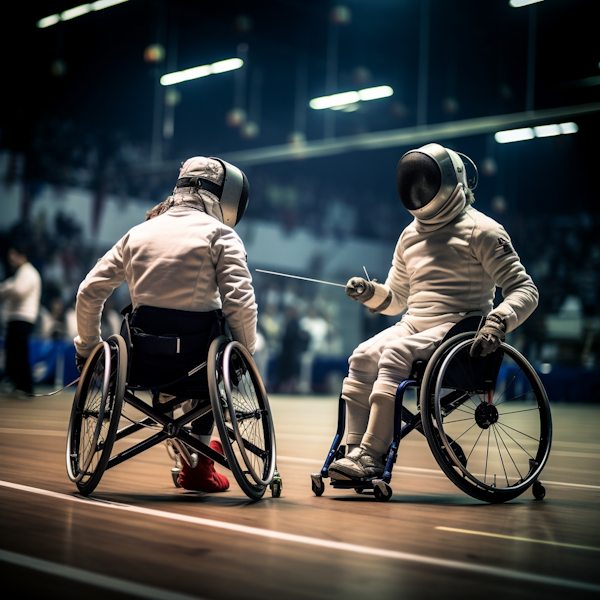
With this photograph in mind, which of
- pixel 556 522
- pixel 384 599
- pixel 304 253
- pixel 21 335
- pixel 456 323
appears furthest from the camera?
pixel 304 253

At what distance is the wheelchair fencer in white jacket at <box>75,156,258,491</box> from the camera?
119 inches

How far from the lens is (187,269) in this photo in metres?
3.02

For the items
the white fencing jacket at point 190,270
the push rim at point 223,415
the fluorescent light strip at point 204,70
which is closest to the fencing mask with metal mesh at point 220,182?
the white fencing jacket at point 190,270

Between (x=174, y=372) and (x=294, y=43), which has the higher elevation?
(x=294, y=43)

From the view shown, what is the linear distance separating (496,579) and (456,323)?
1424 mm

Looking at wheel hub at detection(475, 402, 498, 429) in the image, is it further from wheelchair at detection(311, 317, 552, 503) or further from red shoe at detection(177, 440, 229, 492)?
red shoe at detection(177, 440, 229, 492)

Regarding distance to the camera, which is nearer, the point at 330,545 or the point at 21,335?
the point at 330,545

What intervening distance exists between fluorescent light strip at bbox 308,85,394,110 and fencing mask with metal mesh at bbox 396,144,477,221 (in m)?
8.87

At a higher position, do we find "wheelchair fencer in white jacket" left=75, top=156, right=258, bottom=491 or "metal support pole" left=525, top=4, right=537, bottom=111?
"metal support pole" left=525, top=4, right=537, bottom=111

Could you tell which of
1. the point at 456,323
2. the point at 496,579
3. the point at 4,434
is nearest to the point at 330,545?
the point at 496,579

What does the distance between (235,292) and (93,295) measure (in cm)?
→ 56

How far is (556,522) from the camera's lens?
2.70 meters

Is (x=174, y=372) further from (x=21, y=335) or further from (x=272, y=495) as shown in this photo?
(x=21, y=335)

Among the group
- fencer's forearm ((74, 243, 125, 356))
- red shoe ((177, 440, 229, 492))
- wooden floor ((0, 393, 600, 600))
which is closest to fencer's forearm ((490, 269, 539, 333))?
wooden floor ((0, 393, 600, 600))
